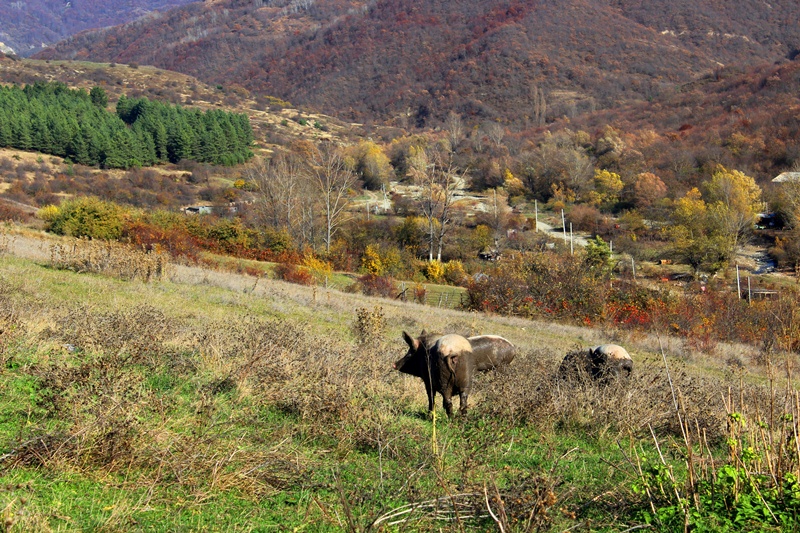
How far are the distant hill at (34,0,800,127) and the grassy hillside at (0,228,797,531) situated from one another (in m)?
118

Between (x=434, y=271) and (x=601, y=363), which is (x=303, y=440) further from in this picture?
(x=434, y=271)

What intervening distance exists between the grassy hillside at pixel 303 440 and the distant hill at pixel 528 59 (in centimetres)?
11786

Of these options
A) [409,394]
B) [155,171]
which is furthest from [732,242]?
[155,171]

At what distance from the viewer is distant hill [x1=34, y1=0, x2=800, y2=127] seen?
434 ft

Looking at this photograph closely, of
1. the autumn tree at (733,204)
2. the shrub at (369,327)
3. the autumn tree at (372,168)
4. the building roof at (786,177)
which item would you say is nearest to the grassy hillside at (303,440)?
the shrub at (369,327)

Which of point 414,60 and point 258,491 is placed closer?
point 258,491

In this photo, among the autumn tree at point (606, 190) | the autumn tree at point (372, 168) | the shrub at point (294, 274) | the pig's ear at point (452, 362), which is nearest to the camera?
the pig's ear at point (452, 362)

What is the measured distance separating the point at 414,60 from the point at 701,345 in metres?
163

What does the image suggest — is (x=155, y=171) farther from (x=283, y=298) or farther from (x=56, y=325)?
(x=56, y=325)

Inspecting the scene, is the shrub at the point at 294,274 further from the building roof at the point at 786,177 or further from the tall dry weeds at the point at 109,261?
the building roof at the point at 786,177

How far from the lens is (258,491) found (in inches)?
173

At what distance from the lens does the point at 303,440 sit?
5547 millimetres

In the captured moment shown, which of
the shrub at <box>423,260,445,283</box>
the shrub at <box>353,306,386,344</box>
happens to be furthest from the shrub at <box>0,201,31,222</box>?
the shrub at <box>353,306,386,344</box>

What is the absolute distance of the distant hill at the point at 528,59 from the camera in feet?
434
